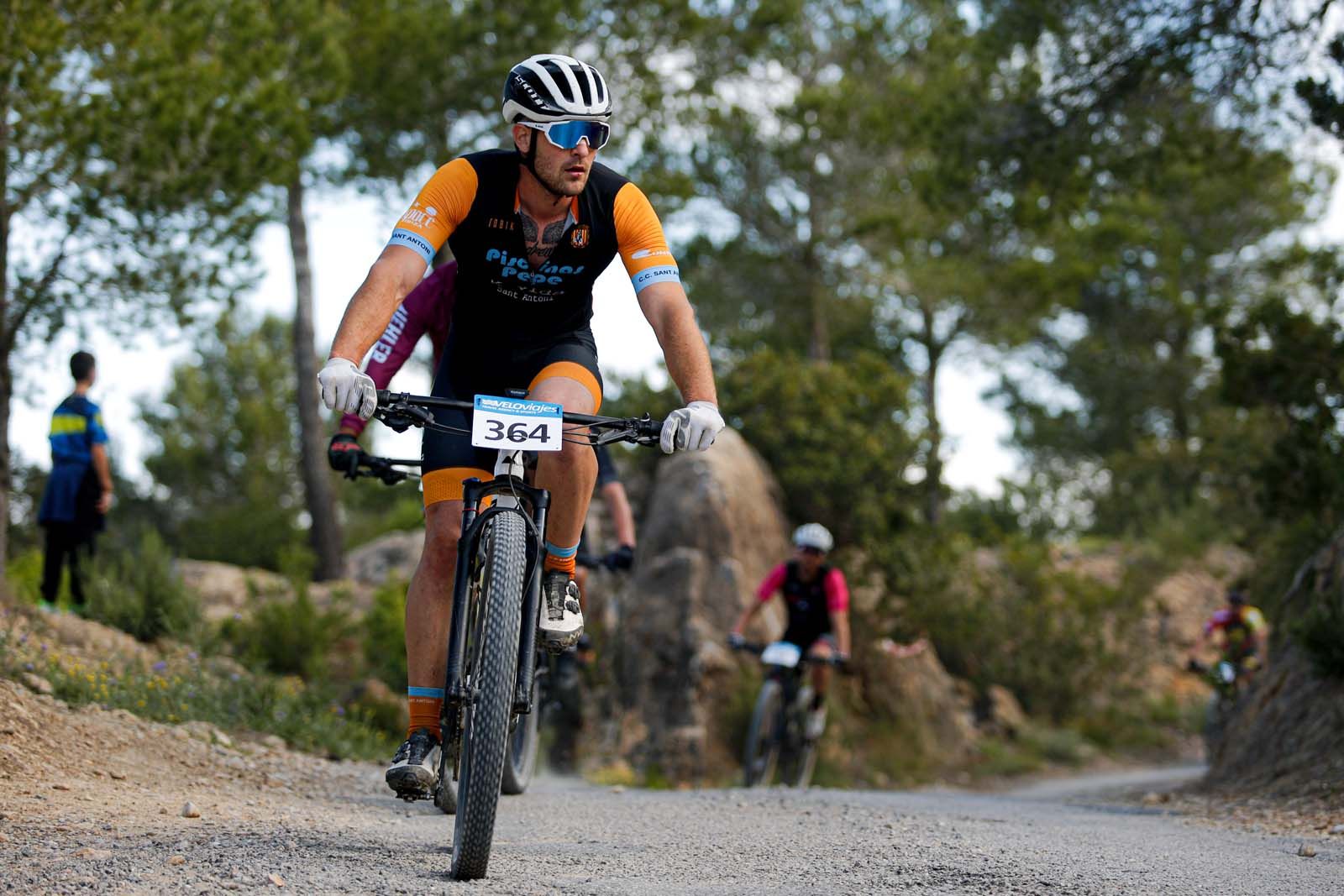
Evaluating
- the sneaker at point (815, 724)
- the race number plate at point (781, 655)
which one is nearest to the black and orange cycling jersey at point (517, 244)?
the race number plate at point (781, 655)

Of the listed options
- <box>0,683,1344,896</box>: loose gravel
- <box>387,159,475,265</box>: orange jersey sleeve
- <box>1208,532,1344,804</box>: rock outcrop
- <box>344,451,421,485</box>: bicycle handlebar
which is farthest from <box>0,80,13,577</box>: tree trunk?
<box>1208,532,1344,804</box>: rock outcrop

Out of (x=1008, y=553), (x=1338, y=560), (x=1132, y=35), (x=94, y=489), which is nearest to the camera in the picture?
(x=1338, y=560)

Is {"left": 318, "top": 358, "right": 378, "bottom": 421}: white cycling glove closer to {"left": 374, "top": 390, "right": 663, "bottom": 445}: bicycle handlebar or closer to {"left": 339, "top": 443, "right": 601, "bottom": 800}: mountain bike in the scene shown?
{"left": 374, "top": 390, "right": 663, "bottom": 445}: bicycle handlebar

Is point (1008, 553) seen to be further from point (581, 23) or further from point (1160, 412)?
point (1160, 412)

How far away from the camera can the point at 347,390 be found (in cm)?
390

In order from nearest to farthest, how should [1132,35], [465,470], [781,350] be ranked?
[465,470]
[1132,35]
[781,350]

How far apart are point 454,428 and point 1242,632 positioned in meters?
10.9

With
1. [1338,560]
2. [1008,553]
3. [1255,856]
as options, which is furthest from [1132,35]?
[1008,553]

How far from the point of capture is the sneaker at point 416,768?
13.9 feet

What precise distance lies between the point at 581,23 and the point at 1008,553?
10.3 m

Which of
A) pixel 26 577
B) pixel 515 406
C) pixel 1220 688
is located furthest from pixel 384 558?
pixel 515 406

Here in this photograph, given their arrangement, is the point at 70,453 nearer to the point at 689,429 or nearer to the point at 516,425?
the point at 516,425

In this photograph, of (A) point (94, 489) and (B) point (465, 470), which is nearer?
(B) point (465, 470)

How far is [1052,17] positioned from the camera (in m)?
11.5
